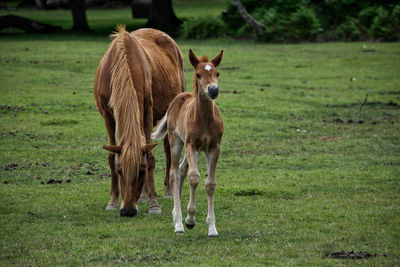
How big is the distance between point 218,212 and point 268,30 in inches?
1046

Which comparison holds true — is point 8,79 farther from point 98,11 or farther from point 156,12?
point 98,11

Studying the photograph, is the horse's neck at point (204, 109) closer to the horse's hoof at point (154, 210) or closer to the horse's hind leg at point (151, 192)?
the horse's hind leg at point (151, 192)

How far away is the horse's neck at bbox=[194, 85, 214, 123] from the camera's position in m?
7.68

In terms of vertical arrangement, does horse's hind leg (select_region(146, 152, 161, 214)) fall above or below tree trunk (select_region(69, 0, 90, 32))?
above

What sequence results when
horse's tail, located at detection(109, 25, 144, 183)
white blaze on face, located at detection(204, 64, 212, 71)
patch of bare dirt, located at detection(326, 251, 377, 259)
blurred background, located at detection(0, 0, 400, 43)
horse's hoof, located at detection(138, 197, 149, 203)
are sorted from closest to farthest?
patch of bare dirt, located at detection(326, 251, 377, 259) < white blaze on face, located at detection(204, 64, 212, 71) < horse's tail, located at detection(109, 25, 144, 183) < horse's hoof, located at detection(138, 197, 149, 203) < blurred background, located at detection(0, 0, 400, 43)

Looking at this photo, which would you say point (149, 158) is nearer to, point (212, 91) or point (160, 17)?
point (212, 91)

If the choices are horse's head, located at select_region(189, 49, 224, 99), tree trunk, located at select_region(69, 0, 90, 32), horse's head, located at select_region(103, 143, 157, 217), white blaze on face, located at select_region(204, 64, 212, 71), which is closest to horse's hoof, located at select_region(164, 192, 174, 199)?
horse's head, located at select_region(103, 143, 157, 217)

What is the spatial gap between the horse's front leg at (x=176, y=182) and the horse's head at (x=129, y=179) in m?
0.34

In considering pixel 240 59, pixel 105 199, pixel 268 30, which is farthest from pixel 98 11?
pixel 105 199

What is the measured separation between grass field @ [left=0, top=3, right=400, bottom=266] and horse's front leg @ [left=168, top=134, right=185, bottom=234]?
6.3 inches

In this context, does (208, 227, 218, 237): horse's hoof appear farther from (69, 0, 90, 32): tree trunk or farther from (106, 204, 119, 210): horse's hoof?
(69, 0, 90, 32): tree trunk

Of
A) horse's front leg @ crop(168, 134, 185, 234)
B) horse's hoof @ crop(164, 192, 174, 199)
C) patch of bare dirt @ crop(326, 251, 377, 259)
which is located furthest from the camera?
horse's hoof @ crop(164, 192, 174, 199)

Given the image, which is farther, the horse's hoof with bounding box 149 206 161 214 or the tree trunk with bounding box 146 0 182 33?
the tree trunk with bounding box 146 0 182 33

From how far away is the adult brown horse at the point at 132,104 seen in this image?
319 inches
